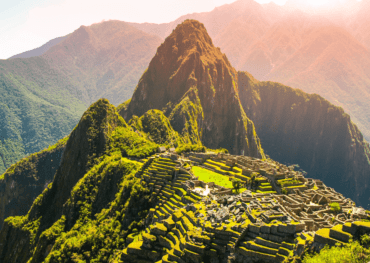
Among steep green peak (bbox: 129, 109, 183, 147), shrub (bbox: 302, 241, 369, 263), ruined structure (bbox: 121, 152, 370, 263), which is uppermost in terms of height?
steep green peak (bbox: 129, 109, 183, 147)

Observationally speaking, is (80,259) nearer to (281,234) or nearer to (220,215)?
(220,215)

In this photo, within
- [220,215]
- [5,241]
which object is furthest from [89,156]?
[220,215]

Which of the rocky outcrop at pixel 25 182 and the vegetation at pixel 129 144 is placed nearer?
the vegetation at pixel 129 144

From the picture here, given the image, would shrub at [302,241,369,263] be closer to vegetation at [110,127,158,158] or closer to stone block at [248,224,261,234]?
stone block at [248,224,261,234]

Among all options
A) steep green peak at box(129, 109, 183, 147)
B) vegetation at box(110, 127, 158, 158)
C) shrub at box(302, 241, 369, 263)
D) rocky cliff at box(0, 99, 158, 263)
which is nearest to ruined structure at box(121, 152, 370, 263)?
shrub at box(302, 241, 369, 263)

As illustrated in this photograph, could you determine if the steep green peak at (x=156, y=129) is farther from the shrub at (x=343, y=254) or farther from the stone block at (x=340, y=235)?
the shrub at (x=343, y=254)

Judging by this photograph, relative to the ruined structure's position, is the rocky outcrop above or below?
below

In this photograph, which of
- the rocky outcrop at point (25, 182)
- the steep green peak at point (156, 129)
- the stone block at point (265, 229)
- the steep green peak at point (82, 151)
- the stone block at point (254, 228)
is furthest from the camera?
the rocky outcrop at point (25, 182)

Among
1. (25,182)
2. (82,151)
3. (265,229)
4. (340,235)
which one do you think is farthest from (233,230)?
(25,182)

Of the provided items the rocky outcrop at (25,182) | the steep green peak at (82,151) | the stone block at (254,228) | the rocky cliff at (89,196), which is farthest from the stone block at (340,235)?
the rocky outcrop at (25,182)

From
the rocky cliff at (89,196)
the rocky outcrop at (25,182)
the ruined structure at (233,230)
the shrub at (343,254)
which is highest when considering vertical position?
the shrub at (343,254)
